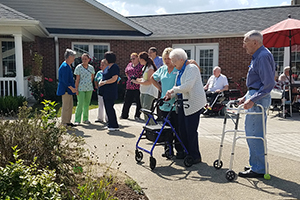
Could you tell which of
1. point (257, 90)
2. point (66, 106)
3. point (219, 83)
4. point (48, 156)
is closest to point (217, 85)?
point (219, 83)

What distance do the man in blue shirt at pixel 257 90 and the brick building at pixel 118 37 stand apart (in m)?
11.0

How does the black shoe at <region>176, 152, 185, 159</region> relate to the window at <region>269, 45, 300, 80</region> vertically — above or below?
below

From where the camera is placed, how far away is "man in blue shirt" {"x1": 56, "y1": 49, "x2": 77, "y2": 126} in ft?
25.5

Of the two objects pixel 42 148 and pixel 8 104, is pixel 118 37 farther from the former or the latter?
pixel 42 148

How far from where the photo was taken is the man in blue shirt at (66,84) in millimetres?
7762

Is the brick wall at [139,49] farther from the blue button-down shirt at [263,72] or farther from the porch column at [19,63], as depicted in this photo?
the blue button-down shirt at [263,72]

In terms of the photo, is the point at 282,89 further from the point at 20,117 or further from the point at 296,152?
the point at 20,117

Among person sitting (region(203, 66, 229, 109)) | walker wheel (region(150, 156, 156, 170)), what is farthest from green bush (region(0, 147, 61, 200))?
person sitting (region(203, 66, 229, 109))

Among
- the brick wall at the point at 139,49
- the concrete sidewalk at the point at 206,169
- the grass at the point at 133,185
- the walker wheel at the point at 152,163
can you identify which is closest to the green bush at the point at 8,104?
the concrete sidewalk at the point at 206,169

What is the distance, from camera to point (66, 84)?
308 inches

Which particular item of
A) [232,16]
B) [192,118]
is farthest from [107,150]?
[232,16]

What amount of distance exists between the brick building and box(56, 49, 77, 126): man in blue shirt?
24.9ft

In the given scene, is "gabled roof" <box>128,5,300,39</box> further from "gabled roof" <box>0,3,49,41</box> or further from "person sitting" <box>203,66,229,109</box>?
"gabled roof" <box>0,3,49,41</box>

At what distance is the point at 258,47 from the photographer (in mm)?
4520
